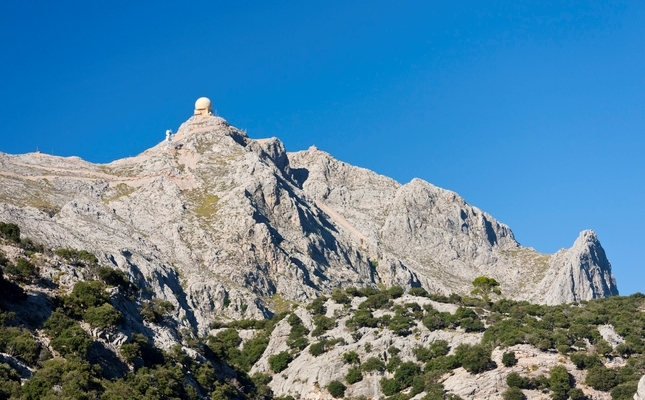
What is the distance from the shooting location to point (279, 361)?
12900 centimetres

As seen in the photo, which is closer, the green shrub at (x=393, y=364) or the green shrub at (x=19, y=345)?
the green shrub at (x=19, y=345)

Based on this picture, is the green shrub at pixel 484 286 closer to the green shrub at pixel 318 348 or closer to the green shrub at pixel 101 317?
the green shrub at pixel 318 348

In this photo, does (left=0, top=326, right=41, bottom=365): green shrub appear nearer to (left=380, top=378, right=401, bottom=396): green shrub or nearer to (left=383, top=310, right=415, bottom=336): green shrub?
(left=380, top=378, right=401, bottom=396): green shrub

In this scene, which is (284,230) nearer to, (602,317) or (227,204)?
(227,204)

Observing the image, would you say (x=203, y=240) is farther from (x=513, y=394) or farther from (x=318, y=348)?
(x=513, y=394)

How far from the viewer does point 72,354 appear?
76188 millimetres

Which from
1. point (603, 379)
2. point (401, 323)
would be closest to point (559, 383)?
point (603, 379)

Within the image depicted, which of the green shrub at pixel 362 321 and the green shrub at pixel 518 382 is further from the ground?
the green shrub at pixel 362 321

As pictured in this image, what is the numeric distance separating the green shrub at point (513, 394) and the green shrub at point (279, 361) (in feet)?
105

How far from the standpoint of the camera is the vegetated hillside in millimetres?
77688

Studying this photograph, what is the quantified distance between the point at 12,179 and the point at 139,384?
402 ft

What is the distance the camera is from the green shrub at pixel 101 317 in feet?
272

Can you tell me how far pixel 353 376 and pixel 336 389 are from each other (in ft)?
11.4

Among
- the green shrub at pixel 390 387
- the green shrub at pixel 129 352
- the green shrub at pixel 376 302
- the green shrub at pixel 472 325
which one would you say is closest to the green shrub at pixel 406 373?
the green shrub at pixel 390 387
